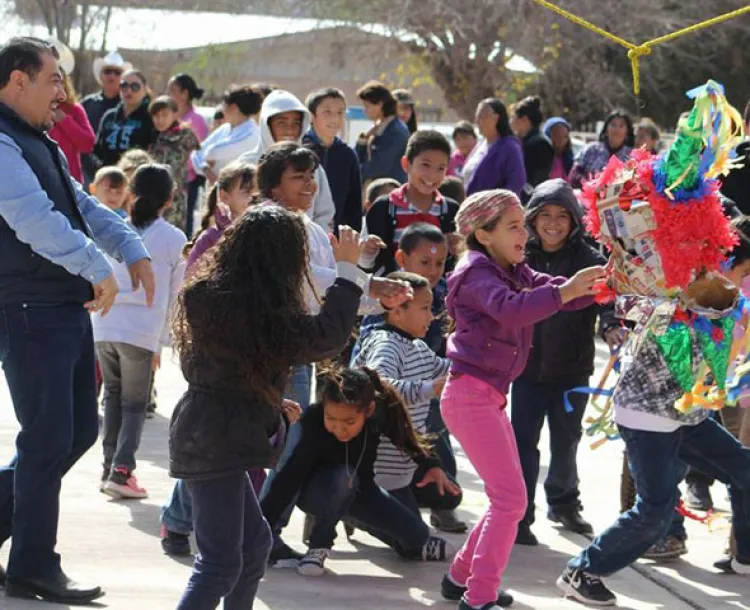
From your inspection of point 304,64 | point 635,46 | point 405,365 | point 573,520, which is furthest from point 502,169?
point 304,64

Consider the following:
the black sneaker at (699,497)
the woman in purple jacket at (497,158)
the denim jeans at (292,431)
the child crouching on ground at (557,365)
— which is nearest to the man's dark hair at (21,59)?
the denim jeans at (292,431)

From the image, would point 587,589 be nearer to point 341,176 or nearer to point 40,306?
point 40,306

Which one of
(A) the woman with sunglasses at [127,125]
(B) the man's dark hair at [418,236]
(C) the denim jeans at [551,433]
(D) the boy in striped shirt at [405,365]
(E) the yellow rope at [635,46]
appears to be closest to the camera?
(E) the yellow rope at [635,46]

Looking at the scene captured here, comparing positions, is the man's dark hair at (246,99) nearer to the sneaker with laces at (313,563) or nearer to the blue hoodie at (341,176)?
the blue hoodie at (341,176)

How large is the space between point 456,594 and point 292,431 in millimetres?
1001

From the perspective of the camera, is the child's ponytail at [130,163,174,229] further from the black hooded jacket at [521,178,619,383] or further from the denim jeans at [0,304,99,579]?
the denim jeans at [0,304,99,579]

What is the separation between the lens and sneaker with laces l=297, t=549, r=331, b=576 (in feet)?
19.0

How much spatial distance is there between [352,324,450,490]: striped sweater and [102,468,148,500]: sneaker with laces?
1259mm

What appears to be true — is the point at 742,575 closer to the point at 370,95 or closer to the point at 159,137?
the point at 370,95

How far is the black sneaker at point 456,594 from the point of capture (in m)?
5.52

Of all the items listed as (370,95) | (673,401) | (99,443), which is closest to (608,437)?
(673,401)

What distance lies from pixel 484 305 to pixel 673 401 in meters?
0.81

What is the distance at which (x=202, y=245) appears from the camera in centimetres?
637

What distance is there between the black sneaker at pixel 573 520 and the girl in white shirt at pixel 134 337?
1.95 m
